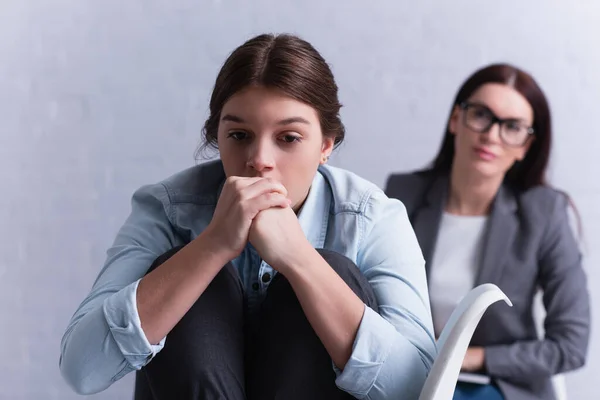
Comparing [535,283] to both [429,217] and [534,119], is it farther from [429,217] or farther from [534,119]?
[534,119]

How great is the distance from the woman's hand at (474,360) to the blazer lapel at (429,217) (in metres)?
0.23

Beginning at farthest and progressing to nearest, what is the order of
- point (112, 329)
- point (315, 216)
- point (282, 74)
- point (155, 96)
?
point (155, 96) → point (315, 216) → point (282, 74) → point (112, 329)

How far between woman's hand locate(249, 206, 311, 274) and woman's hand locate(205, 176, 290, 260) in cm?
1

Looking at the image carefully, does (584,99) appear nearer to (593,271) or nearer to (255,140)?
(593,271)

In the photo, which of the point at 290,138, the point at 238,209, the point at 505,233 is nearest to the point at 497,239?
the point at 505,233

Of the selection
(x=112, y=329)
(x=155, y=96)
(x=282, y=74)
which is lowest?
(x=112, y=329)

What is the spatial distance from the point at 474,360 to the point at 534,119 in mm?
649

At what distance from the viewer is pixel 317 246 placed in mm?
1296

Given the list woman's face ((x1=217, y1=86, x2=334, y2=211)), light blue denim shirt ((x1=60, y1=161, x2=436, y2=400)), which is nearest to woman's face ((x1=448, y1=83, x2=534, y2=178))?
light blue denim shirt ((x1=60, y1=161, x2=436, y2=400))

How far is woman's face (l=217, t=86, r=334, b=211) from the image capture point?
46.9 inches

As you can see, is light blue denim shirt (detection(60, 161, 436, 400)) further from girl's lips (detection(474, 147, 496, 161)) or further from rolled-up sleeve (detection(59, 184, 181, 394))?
girl's lips (detection(474, 147, 496, 161))

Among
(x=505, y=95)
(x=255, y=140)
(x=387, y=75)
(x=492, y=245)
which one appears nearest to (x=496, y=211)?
(x=492, y=245)

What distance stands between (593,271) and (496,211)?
78cm

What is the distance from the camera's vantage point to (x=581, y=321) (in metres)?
2.03
